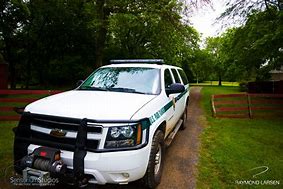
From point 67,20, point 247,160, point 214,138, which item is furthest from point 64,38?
point 247,160

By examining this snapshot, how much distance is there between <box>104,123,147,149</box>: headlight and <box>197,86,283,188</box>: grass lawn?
1.74 m

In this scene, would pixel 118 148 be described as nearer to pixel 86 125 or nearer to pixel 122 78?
pixel 86 125

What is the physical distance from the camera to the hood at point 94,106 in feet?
10.6

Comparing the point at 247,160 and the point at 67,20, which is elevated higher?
the point at 67,20

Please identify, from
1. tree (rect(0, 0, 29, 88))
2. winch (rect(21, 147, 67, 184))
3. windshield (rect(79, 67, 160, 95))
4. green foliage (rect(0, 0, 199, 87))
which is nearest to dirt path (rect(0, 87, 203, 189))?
winch (rect(21, 147, 67, 184))

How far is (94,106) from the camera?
3469 millimetres

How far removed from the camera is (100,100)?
3783mm

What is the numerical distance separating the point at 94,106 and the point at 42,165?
1.00 metres

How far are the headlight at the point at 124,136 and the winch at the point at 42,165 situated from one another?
0.63 metres

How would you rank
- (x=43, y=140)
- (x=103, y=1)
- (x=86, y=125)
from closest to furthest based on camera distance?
(x=86, y=125)
(x=43, y=140)
(x=103, y=1)

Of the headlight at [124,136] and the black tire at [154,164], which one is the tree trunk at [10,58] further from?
the headlight at [124,136]

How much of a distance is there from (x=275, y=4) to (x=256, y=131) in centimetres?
704

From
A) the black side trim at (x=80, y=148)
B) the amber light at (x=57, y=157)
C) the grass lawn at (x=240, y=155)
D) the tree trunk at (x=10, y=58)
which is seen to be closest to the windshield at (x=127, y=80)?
the black side trim at (x=80, y=148)

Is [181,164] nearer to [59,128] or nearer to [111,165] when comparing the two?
[111,165]
